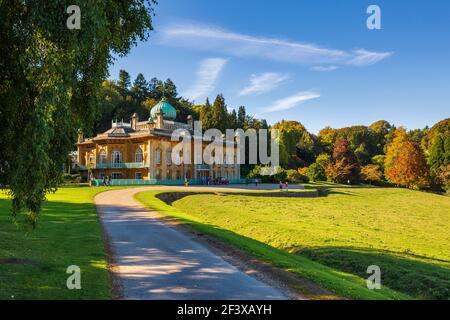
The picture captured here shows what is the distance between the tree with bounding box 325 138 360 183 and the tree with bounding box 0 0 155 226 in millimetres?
75843

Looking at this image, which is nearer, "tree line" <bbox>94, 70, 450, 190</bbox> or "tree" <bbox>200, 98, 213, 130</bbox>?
"tree line" <bbox>94, 70, 450, 190</bbox>

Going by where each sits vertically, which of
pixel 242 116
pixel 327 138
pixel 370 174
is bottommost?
pixel 370 174

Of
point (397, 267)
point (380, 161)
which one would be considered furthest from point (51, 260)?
point (380, 161)

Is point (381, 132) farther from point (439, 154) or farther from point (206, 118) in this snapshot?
point (206, 118)

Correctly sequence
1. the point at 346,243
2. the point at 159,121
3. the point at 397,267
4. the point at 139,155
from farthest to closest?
the point at 159,121 < the point at 139,155 < the point at 346,243 < the point at 397,267

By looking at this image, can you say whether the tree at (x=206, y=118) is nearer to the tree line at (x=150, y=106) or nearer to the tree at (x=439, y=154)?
the tree line at (x=150, y=106)

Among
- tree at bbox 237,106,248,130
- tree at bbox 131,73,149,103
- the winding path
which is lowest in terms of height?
the winding path

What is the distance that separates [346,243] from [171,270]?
1141cm

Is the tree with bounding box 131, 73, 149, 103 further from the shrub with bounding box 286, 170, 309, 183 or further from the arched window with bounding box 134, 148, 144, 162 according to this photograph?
the shrub with bounding box 286, 170, 309, 183

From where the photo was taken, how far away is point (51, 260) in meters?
11.8

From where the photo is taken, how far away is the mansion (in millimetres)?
64875

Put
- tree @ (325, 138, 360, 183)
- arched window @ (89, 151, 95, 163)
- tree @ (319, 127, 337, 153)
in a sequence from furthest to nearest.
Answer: tree @ (319, 127, 337, 153) < tree @ (325, 138, 360, 183) < arched window @ (89, 151, 95, 163)

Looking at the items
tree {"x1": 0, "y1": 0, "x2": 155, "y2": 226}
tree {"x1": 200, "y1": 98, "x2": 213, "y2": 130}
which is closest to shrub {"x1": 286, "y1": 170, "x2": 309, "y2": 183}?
tree {"x1": 200, "y1": 98, "x2": 213, "y2": 130}

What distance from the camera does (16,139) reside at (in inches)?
360
